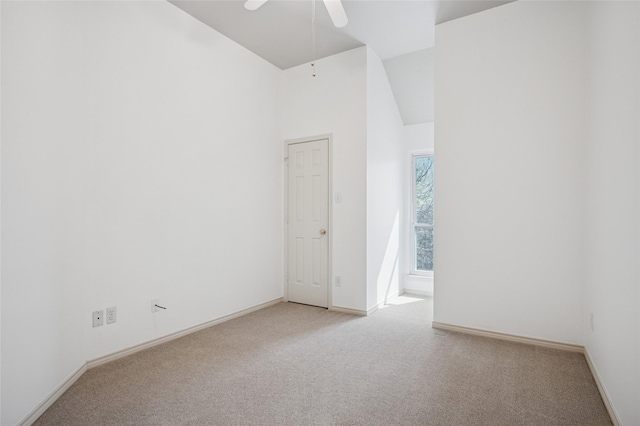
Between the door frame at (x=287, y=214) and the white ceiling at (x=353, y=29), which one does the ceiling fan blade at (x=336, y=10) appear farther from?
the door frame at (x=287, y=214)

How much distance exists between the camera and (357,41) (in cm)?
355

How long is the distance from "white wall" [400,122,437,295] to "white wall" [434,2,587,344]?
1.53m

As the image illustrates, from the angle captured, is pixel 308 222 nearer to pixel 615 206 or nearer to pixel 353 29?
pixel 353 29

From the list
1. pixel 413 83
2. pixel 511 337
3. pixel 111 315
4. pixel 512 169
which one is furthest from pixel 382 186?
pixel 111 315

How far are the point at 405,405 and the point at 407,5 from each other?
3094 mm

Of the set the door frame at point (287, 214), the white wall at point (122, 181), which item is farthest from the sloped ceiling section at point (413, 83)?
the white wall at point (122, 181)

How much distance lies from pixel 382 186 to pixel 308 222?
101 cm

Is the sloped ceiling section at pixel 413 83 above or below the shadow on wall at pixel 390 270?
above

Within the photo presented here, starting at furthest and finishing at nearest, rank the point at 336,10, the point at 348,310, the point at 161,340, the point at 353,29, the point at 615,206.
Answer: the point at 348,310 < the point at 353,29 < the point at 161,340 < the point at 336,10 < the point at 615,206

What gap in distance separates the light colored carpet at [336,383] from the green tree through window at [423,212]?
1.87 metres

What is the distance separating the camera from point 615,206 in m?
1.82

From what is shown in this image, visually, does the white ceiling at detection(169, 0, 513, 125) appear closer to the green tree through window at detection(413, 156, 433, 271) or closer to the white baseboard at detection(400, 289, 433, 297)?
the green tree through window at detection(413, 156, 433, 271)

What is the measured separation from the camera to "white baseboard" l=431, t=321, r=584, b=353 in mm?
2637

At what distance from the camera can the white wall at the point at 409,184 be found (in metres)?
4.71
